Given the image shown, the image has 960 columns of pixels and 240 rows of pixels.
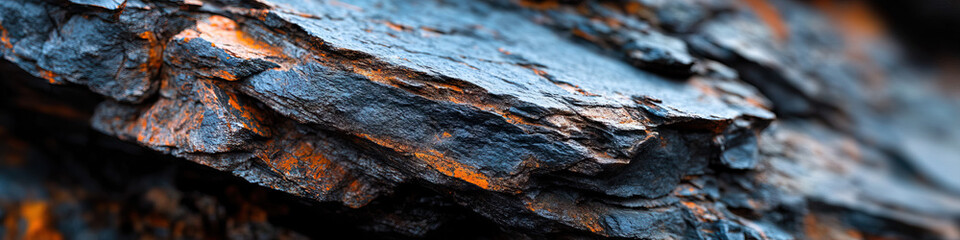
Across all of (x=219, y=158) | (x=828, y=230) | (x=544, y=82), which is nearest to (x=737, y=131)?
(x=544, y=82)

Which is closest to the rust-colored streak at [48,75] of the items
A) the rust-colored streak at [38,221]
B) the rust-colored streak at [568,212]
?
the rust-colored streak at [38,221]

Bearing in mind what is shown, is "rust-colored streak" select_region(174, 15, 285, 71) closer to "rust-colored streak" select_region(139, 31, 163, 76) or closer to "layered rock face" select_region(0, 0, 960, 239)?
"layered rock face" select_region(0, 0, 960, 239)

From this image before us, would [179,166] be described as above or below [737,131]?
below

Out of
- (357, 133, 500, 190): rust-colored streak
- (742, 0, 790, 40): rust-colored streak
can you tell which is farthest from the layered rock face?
(742, 0, 790, 40): rust-colored streak

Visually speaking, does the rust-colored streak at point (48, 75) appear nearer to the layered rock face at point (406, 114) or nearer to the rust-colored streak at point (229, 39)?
the layered rock face at point (406, 114)

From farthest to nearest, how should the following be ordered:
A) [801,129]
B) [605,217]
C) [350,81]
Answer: [801,129], [605,217], [350,81]

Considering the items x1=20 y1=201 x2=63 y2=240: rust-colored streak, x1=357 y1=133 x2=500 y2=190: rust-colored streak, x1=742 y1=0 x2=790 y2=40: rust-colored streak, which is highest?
x1=742 y1=0 x2=790 y2=40: rust-colored streak

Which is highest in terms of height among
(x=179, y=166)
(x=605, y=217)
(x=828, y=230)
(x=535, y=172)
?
(x=535, y=172)

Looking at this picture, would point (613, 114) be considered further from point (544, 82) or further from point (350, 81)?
point (350, 81)
